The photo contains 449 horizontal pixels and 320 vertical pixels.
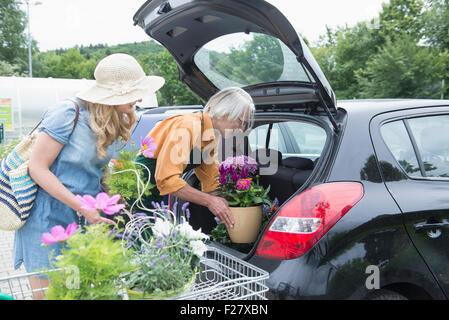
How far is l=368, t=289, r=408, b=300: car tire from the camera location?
1793 millimetres

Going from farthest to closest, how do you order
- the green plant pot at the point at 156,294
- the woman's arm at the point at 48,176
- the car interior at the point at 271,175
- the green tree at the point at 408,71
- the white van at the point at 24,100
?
the green tree at the point at 408,71 < the white van at the point at 24,100 < the car interior at the point at 271,175 < the woman's arm at the point at 48,176 < the green plant pot at the point at 156,294

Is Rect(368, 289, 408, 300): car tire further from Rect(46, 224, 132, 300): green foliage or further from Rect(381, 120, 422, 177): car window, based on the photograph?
Rect(46, 224, 132, 300): green foliage

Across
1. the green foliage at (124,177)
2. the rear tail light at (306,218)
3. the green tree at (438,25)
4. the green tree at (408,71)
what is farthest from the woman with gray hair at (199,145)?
the green tree at (438,25)

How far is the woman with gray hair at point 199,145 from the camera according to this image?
205cm

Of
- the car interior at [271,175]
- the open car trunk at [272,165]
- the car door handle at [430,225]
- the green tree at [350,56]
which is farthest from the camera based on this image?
the green tree at [350,56]

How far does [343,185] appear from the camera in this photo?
6.06 feet

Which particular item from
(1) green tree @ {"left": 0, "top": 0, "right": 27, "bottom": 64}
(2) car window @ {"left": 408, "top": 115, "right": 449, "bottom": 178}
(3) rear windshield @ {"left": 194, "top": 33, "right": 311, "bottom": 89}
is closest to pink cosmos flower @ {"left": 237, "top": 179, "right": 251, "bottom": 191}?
(3) rear windshield @ {"left": 194, "top": 33, "right": 311, "bottom": 89}

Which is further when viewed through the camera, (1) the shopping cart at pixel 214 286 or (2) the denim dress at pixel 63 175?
(2) the denim dress at pixel 63 175

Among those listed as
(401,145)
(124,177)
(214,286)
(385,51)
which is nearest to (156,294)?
(214,286)

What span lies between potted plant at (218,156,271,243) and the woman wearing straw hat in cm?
64

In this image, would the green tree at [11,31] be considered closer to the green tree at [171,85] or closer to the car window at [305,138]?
the green tree at [171,85]

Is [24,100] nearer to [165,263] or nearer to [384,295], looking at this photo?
[165,263]

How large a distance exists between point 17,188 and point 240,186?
106 centimetres
